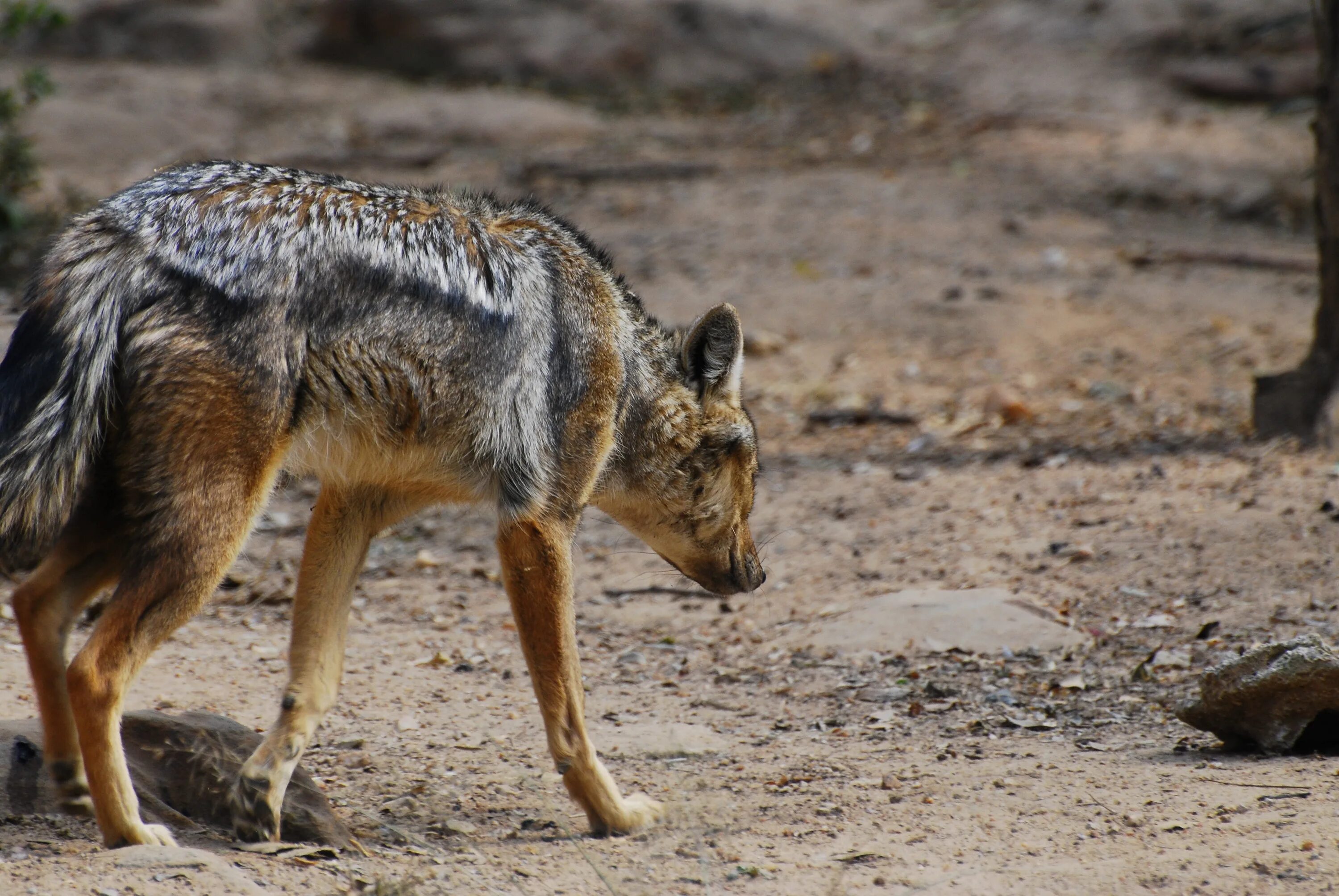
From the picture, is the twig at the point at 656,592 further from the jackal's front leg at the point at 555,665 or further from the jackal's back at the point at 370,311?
the jackal's front leg at the point at 555,665

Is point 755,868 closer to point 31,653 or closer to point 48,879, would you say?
point 48,879

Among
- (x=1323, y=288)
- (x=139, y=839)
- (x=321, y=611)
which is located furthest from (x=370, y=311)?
(x=1323, y=288)

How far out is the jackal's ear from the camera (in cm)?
503

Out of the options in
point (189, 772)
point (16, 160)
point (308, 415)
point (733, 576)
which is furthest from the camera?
point (16, 160)

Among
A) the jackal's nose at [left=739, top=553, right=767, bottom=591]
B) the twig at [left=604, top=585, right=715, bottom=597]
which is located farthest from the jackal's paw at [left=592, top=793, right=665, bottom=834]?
the twig at [left=604, top=585, right=715, bottom=597]

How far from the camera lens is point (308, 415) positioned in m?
3.91

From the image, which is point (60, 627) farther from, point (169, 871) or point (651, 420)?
point (651, 420)

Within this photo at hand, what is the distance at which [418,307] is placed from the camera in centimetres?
416

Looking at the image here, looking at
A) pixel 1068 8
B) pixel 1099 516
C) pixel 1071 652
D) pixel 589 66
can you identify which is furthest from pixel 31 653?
pixel 1068 8

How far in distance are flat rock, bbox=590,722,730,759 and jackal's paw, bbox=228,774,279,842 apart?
1286 millimetres

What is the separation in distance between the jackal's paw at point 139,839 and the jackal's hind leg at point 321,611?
1.56ft

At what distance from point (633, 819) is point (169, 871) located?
4.75 ft

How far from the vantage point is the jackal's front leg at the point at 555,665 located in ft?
14.1

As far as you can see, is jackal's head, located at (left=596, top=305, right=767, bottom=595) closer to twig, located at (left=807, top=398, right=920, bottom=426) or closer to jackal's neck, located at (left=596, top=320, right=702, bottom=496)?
jackal's neck, located at (left=596, top=320, right=702, bottom=496)
